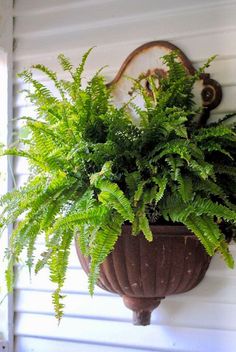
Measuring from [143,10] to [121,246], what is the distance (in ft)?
3.37

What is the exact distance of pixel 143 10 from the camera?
2.05 metres

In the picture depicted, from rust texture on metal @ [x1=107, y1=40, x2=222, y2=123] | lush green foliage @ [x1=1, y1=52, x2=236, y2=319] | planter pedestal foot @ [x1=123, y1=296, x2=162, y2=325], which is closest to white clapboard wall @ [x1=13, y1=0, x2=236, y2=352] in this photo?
rust texture on metal @ [x1=107, y1=40, x2=222, y2=123]

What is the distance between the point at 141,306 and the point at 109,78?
3.13 ft

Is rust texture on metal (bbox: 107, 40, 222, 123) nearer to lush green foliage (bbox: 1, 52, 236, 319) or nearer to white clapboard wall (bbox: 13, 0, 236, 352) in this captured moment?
white clapboard wall (bbox: 13, 0, 236, 352)

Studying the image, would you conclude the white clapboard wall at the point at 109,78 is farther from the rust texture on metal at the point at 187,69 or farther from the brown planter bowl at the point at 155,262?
the brown planter bowl at the point at 155,262

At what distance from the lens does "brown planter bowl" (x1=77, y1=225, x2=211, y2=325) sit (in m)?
1.62

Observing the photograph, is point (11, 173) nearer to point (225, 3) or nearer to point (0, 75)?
point (0, 75)

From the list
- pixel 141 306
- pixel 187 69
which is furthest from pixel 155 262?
pixel 187 69

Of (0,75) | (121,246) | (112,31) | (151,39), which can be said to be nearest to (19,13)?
(0,75)

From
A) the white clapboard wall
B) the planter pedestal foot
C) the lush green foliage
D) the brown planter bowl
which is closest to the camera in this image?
the lush green foliage

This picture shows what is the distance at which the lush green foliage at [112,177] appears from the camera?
145 centimetres

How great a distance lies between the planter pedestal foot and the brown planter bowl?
2.0 inches

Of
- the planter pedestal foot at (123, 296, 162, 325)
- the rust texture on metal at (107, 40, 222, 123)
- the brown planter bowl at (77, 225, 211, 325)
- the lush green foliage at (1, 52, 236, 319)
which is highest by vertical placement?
the rust texture on metal at (107, 40, 222, 123)

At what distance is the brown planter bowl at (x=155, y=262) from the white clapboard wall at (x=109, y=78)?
0.83ft
